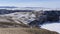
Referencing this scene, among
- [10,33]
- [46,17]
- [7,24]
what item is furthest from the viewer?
[46,17]

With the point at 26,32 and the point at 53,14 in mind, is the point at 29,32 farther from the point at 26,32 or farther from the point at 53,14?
the point at 53,14

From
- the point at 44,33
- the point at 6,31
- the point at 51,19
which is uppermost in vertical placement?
the point at 6,31

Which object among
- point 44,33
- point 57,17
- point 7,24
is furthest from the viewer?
point 57,17

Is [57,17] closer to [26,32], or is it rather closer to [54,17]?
[54,17]

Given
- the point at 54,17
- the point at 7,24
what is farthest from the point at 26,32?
the point at 54,17

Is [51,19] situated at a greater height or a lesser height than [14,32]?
lesser

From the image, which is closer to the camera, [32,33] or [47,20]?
[32,33]

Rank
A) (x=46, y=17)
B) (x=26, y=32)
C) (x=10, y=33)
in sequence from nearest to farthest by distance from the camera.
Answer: (x=10, y=33) → (x=26, y=32) → (x=46, y=17)

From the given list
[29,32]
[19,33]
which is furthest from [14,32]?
[29,32]

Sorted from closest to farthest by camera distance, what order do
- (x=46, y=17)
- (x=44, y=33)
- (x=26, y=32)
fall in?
(x=26, y=32) → (x=44, y=33) → (x=46, y=17)
